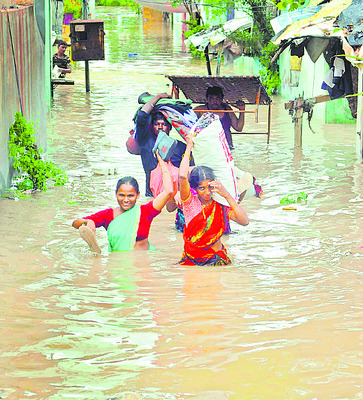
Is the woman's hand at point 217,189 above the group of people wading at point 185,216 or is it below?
above

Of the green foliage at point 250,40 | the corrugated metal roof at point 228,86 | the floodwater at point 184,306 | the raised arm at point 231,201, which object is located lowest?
the floodwater at point 184,306

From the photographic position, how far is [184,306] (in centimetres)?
494

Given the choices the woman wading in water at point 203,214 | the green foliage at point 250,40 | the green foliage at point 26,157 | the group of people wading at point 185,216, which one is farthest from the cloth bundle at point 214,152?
the green foliage at point 250,40

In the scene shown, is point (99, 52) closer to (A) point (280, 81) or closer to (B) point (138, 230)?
(A) point (280, 81)

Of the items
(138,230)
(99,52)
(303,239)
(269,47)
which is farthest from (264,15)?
(138,230)

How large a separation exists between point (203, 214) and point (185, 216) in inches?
5.7

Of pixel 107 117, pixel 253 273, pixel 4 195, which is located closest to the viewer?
pixel 253 273

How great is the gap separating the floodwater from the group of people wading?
0.13 meters

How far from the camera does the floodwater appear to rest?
12.7ft

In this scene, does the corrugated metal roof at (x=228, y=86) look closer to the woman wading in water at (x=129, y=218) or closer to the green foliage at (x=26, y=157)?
the green foliage at (x=26, y=157)

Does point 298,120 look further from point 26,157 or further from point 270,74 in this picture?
point 270,74

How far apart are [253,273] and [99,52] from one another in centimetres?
1445

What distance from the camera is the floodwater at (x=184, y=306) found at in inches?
152

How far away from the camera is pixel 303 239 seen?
24.1 feet
